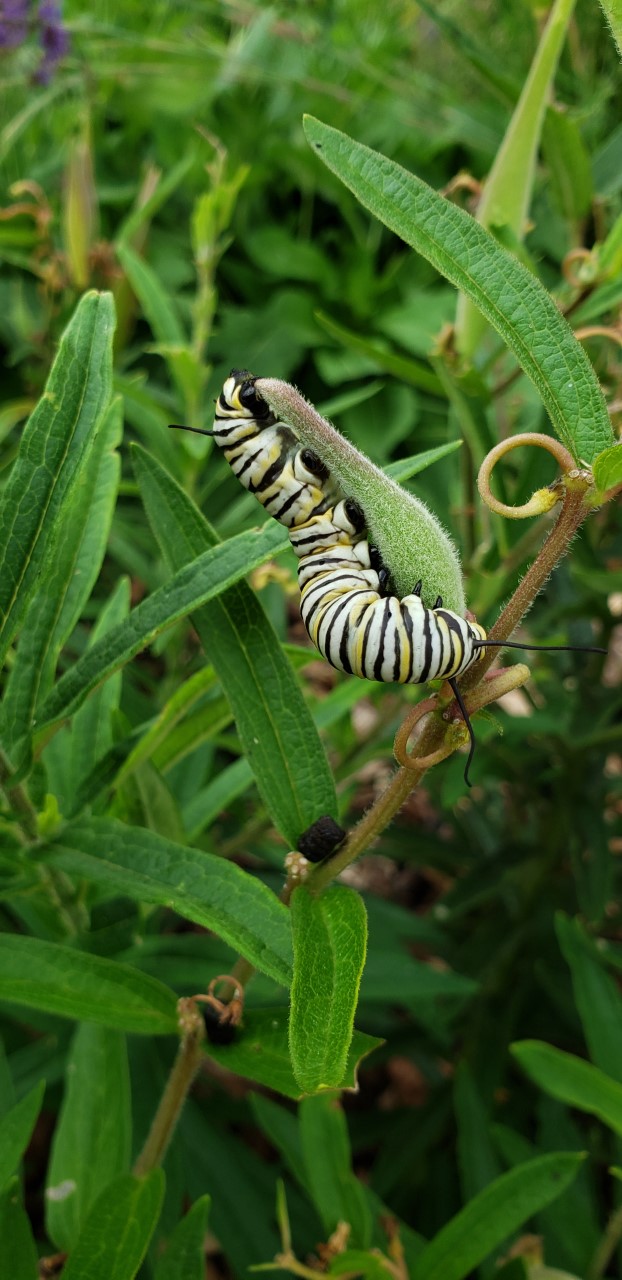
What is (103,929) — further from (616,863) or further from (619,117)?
(619,117)

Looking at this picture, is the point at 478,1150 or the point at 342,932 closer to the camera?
the point at 342,932

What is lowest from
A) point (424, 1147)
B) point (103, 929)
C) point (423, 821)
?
point (423, 821)

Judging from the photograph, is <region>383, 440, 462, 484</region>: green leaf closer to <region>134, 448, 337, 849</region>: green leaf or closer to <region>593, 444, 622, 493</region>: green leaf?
<region>134, 448, 337, 849</region>: green leaf

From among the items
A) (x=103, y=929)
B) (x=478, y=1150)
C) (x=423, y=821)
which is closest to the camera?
(x=103, y=929)

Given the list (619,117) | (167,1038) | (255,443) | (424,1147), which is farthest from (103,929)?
(619,117)

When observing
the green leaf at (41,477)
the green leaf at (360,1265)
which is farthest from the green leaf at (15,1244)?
the green leaf at (41,477)

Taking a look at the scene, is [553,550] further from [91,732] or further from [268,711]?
[91,732]

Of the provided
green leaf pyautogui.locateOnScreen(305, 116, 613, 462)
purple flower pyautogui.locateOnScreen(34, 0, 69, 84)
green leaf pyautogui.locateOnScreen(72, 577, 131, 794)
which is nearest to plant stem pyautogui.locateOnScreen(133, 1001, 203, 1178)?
green leaf pyautogui.locateOnScreen(72, 577, 131, 794)
